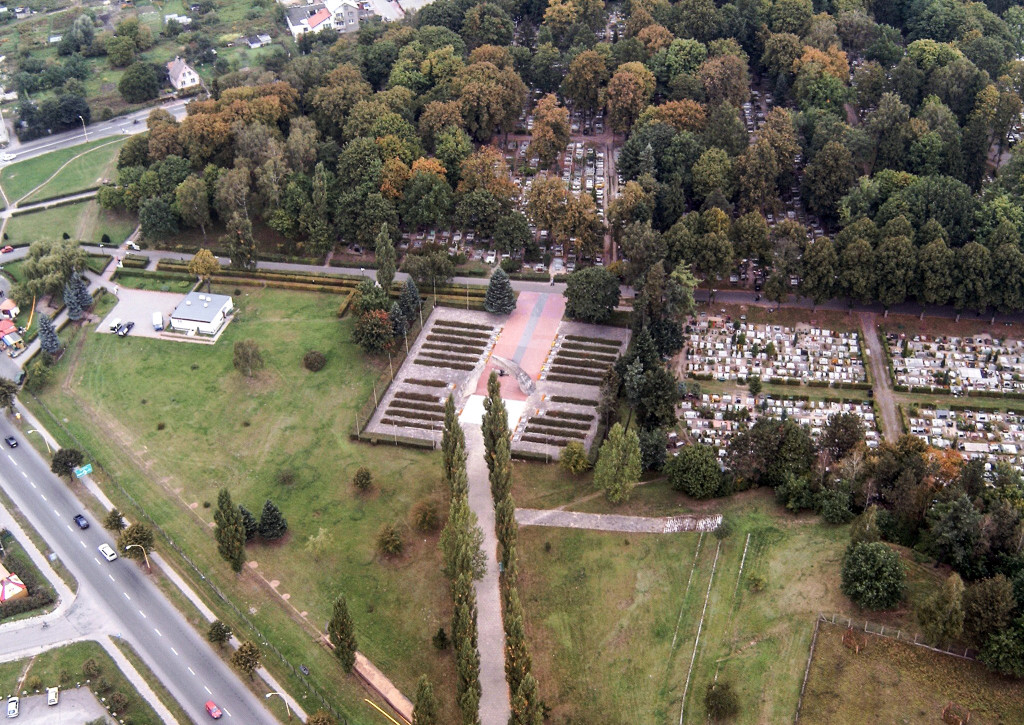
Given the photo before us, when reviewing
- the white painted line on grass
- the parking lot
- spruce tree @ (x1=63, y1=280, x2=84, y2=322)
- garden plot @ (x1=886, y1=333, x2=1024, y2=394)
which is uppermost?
spruce tree @ (x1=63, y1=280, x2=84, y2=322)

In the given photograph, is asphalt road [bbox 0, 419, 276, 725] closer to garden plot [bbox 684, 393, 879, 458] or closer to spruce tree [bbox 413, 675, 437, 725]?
spruce tree [bbox 413, 675, 437, 725]

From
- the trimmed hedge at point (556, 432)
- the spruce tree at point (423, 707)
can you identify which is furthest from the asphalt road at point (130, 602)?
the trimmed hedge at point (556, 432)

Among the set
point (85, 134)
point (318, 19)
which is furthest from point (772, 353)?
point (318, 19)

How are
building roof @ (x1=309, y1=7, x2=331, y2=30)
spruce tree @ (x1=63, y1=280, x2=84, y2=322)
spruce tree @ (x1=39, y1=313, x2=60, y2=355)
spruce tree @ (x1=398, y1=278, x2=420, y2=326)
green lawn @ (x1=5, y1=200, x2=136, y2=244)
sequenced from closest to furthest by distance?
spruce tree @ (x1=39, y1=313, x2=60, y2=355) → spruce tree @ (x1=398, y1=278, x2=420, y2=326) → spruce tree @ (x1=63, y1=280, x2=84, y2=322) → green lawn @ (x1=5, y1=200, x2=136, y2=244) → building roof @ (x1=309, y1=7, x2=331, y2=30)

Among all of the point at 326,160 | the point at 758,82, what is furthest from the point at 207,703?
the point at 758,82

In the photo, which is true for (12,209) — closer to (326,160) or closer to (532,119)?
(326,160)

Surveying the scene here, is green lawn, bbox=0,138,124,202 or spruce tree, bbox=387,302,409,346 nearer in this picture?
spruce tree, bbox=387,302,409,346

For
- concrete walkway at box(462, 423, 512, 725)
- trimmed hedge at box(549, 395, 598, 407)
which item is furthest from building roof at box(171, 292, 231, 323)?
trimmed hedge at box(549, 395, 598, 407)
